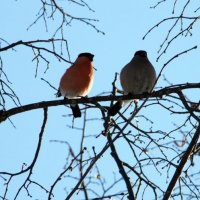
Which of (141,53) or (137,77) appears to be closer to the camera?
(137,77)

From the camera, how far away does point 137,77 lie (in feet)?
17.1

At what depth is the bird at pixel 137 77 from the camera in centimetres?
519

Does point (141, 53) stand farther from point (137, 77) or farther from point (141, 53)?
point (137, 77)

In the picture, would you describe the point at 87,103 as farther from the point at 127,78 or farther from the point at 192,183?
the point at 127,78

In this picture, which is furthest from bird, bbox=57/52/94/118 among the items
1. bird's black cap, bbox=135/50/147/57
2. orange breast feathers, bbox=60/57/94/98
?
bird's black cap, bbox=135/50/147/57

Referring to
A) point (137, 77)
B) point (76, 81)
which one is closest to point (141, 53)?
point (137, 77)

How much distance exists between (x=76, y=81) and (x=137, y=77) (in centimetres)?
84

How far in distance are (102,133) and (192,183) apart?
29.0 inches

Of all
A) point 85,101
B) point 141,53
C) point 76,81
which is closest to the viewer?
point 85,101

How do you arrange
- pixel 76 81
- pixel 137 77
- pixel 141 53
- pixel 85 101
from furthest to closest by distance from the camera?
pixel 76 81, pixel 141 53, pixel 137 77, pixel 85 101

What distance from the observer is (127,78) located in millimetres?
Result: 5258

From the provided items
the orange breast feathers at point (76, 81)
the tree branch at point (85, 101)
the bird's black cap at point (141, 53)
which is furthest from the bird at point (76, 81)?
the tree branch at point (85, 101)

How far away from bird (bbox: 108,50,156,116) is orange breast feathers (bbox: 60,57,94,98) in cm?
58

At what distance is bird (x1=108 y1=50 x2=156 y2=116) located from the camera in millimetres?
5191
